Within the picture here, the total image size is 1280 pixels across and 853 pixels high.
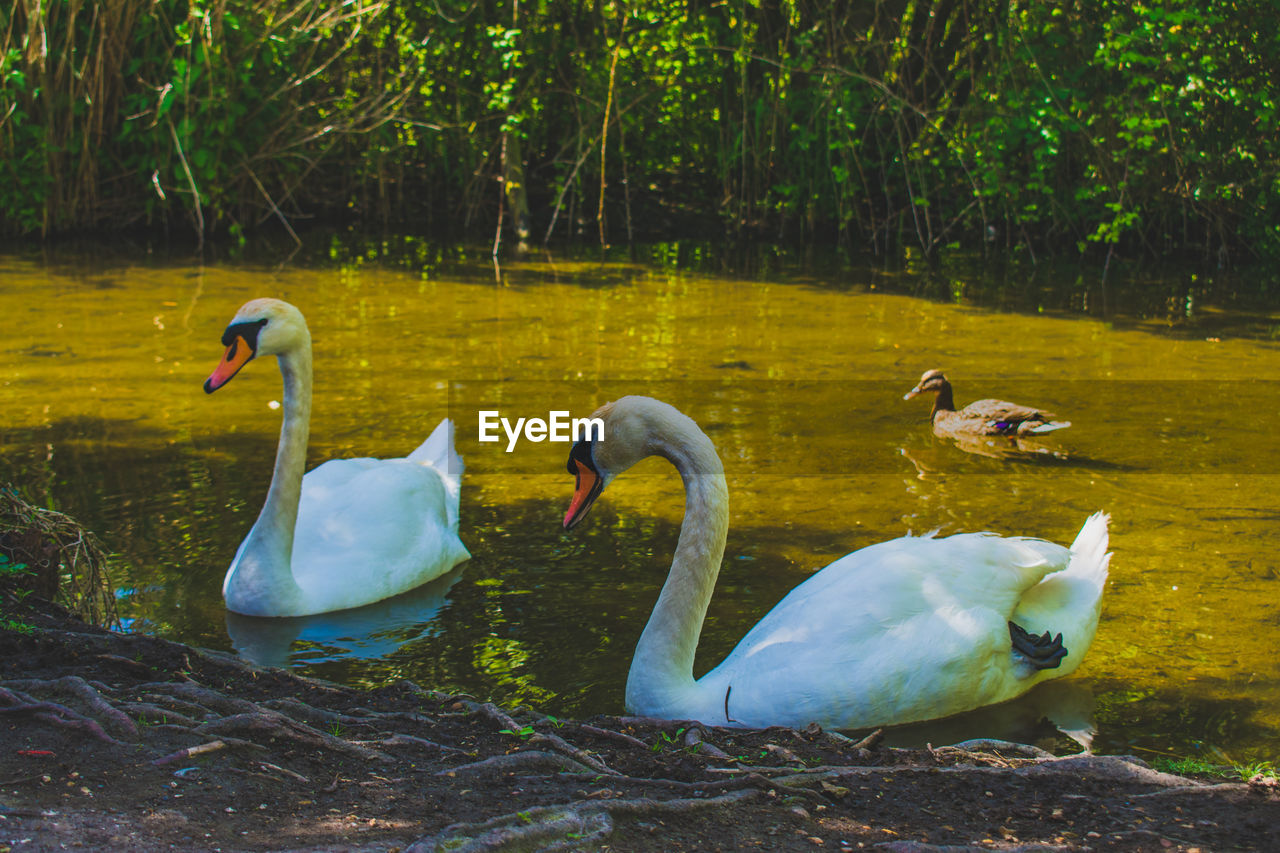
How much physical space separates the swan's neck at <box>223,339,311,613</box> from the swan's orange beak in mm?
185

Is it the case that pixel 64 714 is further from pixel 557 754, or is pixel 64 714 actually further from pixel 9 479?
pixel 9 479

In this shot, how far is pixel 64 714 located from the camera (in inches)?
121

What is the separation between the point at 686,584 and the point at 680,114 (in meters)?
13.7

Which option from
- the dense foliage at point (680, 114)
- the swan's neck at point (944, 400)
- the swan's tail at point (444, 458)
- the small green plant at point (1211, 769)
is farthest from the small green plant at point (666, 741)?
the dense foliage at point (680, 114)

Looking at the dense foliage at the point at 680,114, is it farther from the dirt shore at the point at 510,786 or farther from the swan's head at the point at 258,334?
the dirt shore at the point at 510,786

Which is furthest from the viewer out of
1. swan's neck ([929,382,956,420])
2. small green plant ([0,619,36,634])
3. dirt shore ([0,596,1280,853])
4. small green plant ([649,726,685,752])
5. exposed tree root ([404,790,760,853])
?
swan's neck ([929,382,956,420])

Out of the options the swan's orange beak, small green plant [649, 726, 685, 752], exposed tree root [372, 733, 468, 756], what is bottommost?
small green plant [649, 726, 685, 752]

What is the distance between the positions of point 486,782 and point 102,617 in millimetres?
2356

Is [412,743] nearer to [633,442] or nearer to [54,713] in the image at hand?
[54,713]

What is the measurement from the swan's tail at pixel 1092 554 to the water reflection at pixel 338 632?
2490mm

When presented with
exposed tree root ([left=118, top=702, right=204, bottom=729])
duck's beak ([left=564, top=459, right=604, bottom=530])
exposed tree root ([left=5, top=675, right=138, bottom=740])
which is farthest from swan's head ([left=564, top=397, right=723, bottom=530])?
exposed tree root ([left=5, top=675, right=138, bottom=740])

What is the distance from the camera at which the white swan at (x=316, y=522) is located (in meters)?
4.98

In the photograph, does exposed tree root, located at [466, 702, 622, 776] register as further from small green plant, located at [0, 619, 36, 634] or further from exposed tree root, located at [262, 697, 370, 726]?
small green plant, located at [0, 619, 36, 634]

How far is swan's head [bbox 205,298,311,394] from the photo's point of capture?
510 cm
